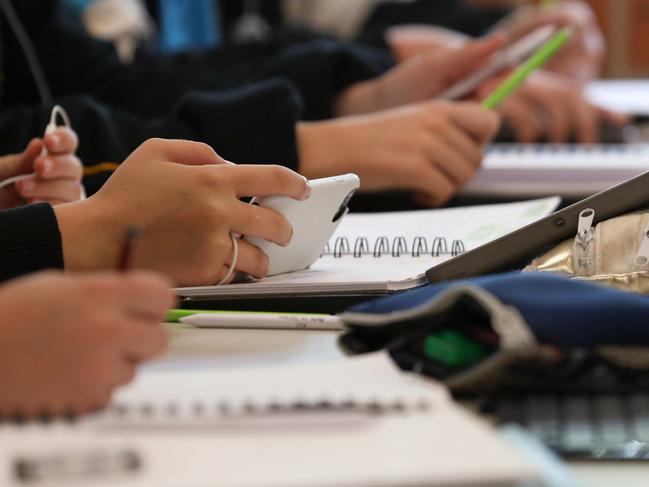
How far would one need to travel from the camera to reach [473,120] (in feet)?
3.53

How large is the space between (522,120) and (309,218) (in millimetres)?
904

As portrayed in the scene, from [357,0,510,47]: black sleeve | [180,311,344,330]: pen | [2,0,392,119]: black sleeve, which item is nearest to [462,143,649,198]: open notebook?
[2,0,392,119]: black sleeve

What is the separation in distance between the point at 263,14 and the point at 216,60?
0.66 meters

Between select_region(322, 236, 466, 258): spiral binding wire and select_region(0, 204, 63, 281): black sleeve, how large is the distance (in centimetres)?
17

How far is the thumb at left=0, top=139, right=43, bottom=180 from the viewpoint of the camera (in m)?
0.76

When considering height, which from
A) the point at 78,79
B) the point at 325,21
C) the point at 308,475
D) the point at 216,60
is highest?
the point at 325,21

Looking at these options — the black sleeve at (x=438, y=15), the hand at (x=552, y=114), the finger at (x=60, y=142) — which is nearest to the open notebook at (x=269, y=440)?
the finger at (x=60, y=142)

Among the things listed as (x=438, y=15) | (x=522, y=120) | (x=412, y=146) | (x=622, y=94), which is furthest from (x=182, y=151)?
(x=622, y=94)

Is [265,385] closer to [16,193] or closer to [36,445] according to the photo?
[36,445]

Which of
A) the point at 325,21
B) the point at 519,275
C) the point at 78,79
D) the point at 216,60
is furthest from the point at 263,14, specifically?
the point at 519,275

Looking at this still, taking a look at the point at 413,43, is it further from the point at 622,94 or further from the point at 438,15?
the point at 622,94

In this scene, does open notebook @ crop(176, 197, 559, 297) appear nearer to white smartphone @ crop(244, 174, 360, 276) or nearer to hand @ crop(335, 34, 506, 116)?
white smartphone @ crop(244, 174, 360, 276)

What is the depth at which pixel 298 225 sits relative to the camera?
64 cm

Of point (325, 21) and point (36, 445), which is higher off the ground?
point (325, 21)
